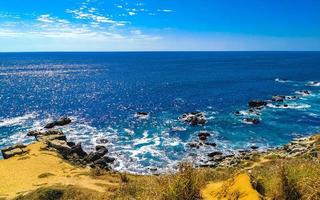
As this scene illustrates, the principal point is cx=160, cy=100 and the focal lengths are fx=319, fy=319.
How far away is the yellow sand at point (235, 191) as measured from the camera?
38.5 ft

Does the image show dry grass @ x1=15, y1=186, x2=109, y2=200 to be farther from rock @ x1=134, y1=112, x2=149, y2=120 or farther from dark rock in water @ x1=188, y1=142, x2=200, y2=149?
rock @ x1=134, y1=112, x2=149, y2=120

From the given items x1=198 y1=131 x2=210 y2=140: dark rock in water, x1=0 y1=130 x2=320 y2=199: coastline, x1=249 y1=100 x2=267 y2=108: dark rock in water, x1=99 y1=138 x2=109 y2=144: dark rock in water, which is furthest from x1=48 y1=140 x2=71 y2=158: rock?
x1=249 y1=100 x2=267 y2=108: dark rock in water

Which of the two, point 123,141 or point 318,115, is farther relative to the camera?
point 318,115

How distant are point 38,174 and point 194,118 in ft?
124

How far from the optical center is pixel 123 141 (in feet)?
192

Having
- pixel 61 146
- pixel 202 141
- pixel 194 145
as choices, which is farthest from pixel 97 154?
pixel 202 141

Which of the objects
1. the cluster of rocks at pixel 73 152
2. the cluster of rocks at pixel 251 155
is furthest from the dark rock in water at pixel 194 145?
the cluster of rocks at pixel 73 152

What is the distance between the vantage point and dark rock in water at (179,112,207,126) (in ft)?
224

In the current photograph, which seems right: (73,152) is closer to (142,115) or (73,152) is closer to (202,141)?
(202,141)

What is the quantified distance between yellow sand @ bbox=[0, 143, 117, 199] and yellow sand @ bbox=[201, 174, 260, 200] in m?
18.2

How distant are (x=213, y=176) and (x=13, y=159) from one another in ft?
122

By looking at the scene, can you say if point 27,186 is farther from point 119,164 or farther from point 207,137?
point 207,137

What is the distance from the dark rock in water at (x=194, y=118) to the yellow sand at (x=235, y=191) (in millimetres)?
54262

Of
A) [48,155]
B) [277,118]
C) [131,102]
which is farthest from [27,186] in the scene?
[131,102]
